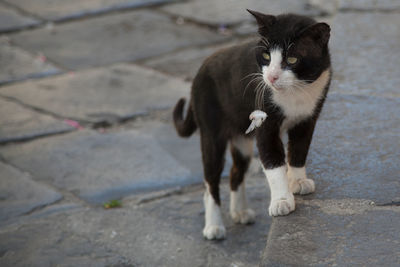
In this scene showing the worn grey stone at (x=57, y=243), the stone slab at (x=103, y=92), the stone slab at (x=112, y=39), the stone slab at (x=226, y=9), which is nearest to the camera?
the worn grey stone at (x=57, y=243)

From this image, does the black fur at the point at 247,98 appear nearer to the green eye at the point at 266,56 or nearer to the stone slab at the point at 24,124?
the green eye at the point at 266,56

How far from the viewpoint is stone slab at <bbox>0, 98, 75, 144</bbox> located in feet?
15.1

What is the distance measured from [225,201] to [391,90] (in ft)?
3.84

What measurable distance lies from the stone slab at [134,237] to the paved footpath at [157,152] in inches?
0.4

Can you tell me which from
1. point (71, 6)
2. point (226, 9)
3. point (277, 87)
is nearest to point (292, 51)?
point (277, 87)

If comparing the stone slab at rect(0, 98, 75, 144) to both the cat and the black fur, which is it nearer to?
the black fur

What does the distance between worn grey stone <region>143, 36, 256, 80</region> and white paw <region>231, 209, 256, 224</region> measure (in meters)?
2.17

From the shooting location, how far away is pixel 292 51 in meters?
2.46

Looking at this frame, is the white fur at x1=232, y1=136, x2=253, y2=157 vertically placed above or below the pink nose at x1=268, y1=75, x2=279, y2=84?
below

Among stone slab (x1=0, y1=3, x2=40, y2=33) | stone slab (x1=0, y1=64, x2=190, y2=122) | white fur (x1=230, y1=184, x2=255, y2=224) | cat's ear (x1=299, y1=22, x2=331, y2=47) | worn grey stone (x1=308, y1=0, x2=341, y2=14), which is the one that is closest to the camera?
cat's ear (x1=299, y1=22, x2=331, y2=47)

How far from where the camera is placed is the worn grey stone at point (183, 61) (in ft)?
18.3

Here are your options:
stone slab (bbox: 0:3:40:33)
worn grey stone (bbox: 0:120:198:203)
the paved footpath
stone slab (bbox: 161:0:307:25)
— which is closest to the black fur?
the paved footpath

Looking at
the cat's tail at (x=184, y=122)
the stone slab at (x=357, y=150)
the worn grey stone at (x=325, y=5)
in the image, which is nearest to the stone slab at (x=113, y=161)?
the cat's tail at (x=184, y=122)

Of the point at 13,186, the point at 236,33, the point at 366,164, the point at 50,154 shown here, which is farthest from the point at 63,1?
the point at 366,164
